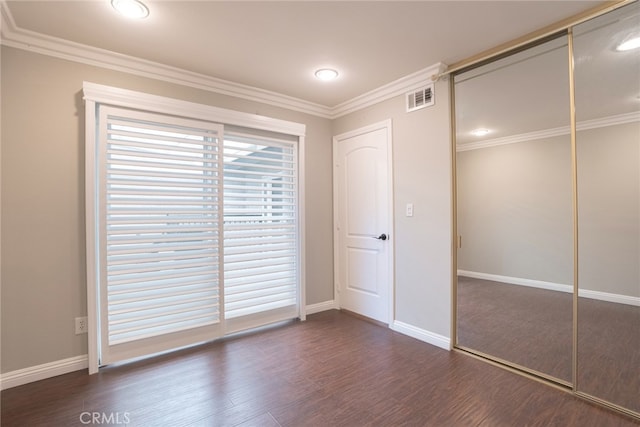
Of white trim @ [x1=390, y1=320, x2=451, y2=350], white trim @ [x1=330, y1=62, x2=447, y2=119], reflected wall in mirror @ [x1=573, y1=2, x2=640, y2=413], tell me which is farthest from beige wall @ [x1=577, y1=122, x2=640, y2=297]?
white trim @ [x1=330, y1=62, x2=447, y2=119]

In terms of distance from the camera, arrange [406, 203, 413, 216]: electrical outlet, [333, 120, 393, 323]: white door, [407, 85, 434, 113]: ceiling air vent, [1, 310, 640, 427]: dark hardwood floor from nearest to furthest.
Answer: [1, 310, 640, 427]: dark hardwood floor
[407, 85, 434, 113]: ceiling air vent
[406, 203, 413, 216]: electrical outlet
[333, 120, 393, 323]: white door

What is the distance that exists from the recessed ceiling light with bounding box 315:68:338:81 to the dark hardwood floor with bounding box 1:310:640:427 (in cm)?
263

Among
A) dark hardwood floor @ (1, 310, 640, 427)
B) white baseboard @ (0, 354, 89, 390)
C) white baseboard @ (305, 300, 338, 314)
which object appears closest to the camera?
dark hardwood floor @ (1, 310, 640, 427)

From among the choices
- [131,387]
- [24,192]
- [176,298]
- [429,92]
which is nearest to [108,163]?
[24,192]

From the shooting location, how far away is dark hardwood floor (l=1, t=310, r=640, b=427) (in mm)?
1850

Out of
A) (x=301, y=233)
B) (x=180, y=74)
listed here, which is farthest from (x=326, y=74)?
(x=301, y=233)

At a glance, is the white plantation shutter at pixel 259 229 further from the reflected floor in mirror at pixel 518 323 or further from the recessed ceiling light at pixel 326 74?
the reflected floor in mirror at pixel 518 323

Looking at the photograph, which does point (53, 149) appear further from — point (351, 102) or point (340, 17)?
point (351, 102)

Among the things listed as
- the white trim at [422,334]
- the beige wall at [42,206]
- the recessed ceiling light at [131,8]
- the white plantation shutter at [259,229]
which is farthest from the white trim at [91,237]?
the white trim at [422,334]

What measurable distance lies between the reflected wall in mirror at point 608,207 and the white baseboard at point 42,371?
3761mm

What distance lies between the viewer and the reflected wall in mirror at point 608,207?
6.44ft

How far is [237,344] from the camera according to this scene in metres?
2.92

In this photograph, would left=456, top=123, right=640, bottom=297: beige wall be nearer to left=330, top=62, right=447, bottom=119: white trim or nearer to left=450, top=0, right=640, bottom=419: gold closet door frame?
left=450, top=0, right=640, bottom=419: gold closet door frame

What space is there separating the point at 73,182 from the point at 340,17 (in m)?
2.42
